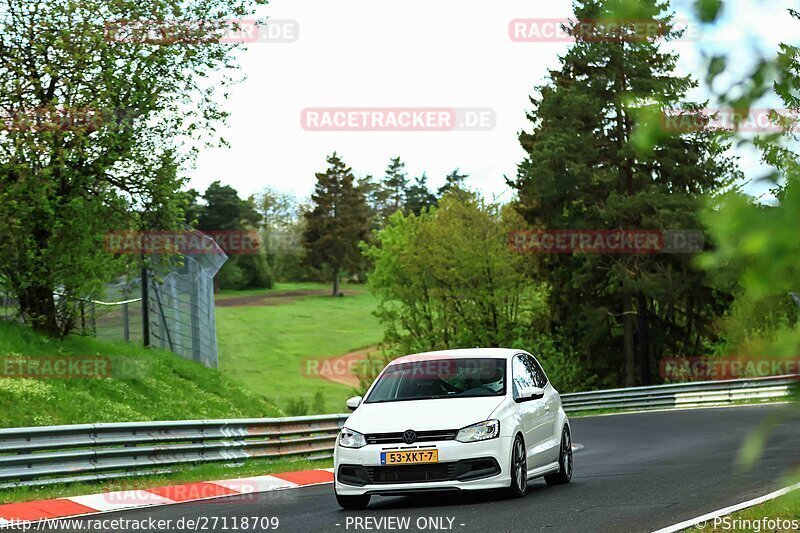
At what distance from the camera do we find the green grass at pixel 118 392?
72.1 ft

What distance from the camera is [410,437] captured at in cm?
1129

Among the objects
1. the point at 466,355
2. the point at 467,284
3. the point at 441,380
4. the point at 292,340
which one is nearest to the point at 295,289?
the point at 292,340

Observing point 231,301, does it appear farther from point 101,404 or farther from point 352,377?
point 101,404

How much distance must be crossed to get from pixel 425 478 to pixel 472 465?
50 cm

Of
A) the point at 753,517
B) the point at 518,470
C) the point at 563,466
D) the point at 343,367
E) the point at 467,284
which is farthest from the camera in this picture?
the point at 343,367

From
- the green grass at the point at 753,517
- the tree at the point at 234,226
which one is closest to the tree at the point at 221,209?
the tree at the point at 234,226

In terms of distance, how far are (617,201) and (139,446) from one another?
119ft

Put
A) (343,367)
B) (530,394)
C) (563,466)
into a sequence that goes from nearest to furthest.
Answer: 1. (530,394)
2. (563,466)
3. (343,367)

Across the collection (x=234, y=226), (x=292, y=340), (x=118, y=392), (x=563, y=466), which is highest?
(x=234, y=226)

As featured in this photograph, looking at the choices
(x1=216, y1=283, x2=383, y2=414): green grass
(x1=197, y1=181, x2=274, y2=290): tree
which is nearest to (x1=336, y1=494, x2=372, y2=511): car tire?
(x1=216, y1=283, x2=383, y2=414): green grass

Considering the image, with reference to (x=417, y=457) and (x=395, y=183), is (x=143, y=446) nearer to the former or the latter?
(x=417, y=457)

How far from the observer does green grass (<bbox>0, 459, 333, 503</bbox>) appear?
1395cm

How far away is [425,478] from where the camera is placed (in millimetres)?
11234

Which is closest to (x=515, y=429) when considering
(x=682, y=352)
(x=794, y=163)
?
(x=794, y=163)
